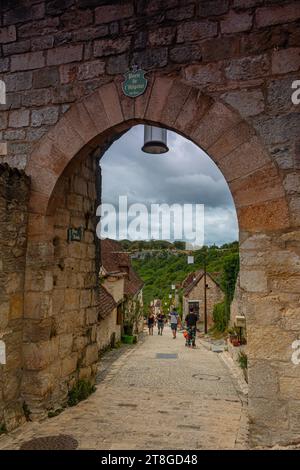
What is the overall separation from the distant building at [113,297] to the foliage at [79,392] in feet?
18.8

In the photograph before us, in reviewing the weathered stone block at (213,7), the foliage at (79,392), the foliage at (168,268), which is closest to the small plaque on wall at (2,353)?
the foliage at (79,392)

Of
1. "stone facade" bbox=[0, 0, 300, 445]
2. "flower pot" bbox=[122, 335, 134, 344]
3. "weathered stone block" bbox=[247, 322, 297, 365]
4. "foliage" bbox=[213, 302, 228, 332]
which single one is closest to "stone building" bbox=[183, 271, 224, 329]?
"foliage" bbox=[213, 302, 228, 332]

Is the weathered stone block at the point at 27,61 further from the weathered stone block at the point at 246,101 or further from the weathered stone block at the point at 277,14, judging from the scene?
the weathered stone block at the point at 277,14

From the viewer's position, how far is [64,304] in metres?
4.77

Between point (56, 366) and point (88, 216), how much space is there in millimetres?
2081

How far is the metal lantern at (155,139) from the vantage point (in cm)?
491

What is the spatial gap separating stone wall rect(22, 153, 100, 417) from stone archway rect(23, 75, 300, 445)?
0.02 metres

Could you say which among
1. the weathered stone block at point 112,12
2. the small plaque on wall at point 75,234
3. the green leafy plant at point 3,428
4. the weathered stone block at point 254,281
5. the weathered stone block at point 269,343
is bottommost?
the green leafy plant at point 3,428

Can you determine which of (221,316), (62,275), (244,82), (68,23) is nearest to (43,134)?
(68,23)

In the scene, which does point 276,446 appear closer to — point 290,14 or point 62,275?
point 62,275

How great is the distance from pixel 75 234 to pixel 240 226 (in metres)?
2.31

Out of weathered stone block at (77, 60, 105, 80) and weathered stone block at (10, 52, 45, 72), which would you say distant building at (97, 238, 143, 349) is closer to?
weathered stone block at (10, 52, 45, 72)

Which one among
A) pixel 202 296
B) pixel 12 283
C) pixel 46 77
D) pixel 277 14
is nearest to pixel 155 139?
pixel 46 77
